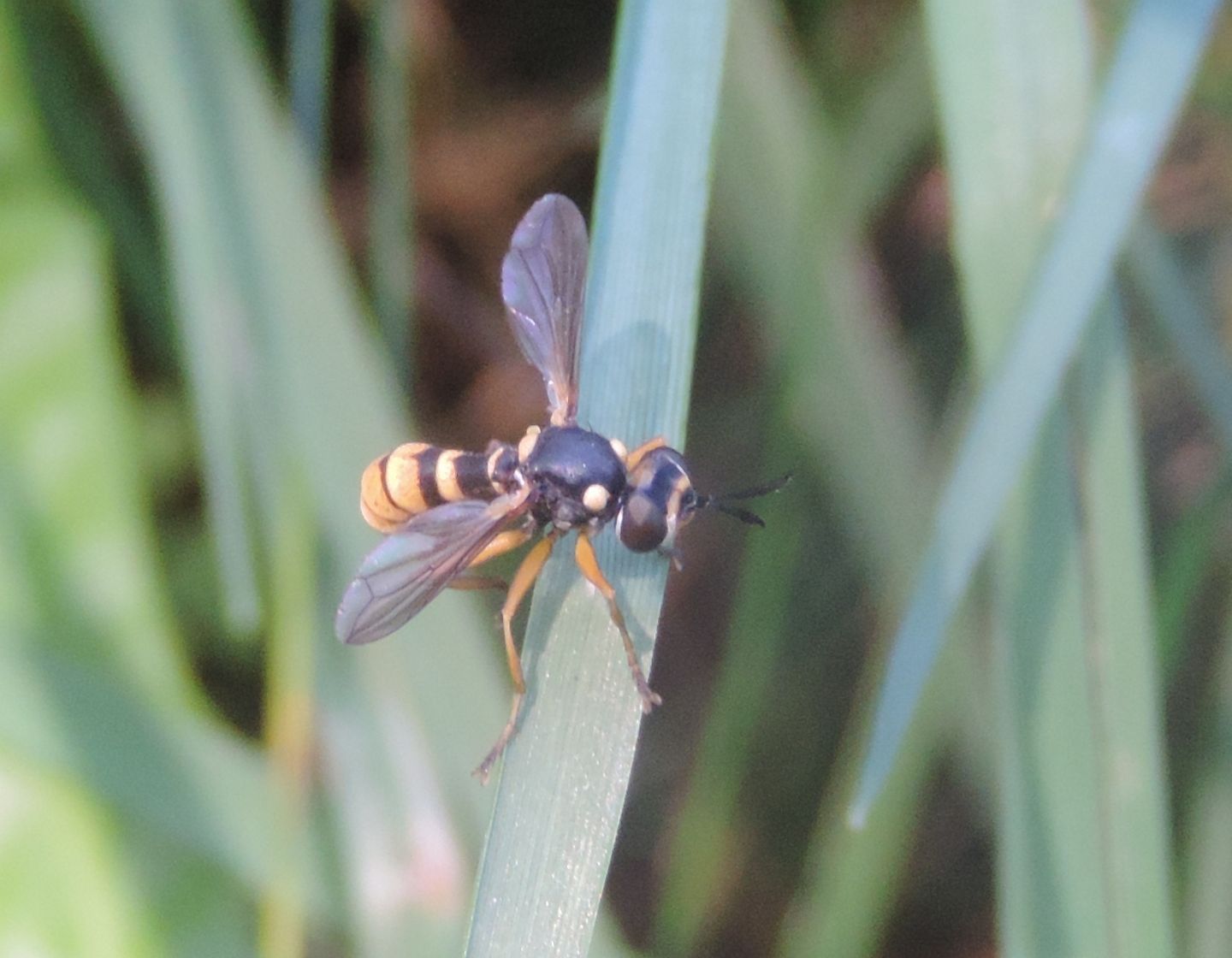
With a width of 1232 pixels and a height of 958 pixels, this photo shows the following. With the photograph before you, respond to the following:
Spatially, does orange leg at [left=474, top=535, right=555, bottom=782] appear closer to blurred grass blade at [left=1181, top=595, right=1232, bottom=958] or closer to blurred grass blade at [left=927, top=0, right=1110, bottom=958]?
blurred grass blade at [left=927, top=0, right=1110, bottom=958]

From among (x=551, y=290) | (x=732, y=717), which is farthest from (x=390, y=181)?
(x=732, y=717)

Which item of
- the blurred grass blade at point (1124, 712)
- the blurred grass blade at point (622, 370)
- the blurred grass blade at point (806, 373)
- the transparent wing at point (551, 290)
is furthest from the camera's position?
the blurred grass blade at point (806, 373)

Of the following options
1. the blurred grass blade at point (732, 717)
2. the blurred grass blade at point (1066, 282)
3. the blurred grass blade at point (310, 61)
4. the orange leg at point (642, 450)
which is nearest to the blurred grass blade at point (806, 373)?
the blurred grass blade at point (732, 717)

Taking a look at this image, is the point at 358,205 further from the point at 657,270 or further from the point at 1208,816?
the point at 1208,816

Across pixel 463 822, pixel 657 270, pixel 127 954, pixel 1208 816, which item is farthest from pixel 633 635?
pixel 1208 816

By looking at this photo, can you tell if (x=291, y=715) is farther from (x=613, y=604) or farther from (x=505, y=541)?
(x=613, y=604)

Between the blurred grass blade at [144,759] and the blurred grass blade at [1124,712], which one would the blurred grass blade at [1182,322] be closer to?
the blurred grass blade at [1124,712]

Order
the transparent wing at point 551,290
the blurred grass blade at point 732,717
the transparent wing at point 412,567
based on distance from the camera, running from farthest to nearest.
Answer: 1. the blurred grass blade at point 732,717
2. the transparent wing at point 551,290
3. the transparent wing at point 412,567

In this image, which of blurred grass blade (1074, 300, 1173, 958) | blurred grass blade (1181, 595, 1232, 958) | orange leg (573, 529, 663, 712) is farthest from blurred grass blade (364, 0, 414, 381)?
blurred grass blade (1181, 595, 1232, 958)
